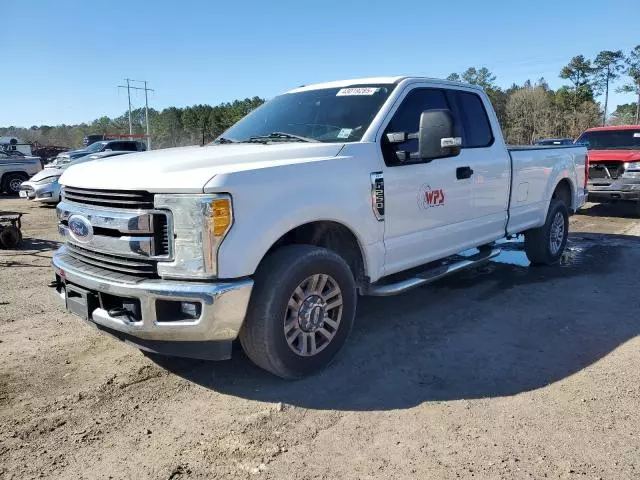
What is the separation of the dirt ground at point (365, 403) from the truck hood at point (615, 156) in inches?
284

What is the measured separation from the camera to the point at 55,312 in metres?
5.14

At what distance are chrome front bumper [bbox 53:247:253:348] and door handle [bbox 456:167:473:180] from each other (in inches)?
96.8

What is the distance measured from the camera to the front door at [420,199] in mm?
4168

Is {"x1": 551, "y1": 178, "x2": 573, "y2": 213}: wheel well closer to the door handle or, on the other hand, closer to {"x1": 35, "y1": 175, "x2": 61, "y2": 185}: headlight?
the door handle

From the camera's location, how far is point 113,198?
11.0 ft

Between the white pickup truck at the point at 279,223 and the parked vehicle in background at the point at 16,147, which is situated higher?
the parked vehicle in background at the point at 16,147

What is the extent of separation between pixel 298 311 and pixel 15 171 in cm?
1866

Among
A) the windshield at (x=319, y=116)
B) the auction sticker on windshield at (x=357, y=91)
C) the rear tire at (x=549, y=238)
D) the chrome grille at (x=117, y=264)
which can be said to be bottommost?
the rear tire at (x=549, y=238)

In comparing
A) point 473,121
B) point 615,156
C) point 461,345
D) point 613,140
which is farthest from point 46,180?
point 613,140

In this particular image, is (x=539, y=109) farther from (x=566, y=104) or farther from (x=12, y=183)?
(x=12, y=183)

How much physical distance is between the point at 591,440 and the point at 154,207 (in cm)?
275

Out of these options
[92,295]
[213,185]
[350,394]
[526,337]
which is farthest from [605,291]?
[92,295]

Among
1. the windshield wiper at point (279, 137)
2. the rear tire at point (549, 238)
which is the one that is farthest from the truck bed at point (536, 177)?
the windshield wiper at point (279, 137)

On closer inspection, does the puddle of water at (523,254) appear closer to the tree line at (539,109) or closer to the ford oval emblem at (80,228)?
the ford oval emblem at (80,228)
